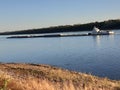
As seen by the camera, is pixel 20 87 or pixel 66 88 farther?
pixel 66 88

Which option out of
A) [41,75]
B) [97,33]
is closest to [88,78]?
[41,75]

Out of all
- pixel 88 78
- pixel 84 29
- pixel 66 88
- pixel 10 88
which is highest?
pixel 10 88

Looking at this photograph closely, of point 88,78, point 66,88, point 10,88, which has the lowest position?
point 88,78

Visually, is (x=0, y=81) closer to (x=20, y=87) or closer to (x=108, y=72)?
(x=20, y=87)

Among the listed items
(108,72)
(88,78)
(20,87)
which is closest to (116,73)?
(108,72)

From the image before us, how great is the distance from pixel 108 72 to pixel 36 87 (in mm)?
23341

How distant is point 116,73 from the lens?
34281mm

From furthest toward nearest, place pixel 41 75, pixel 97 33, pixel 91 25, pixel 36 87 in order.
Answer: pixel 91 25, pixel 97 33, pixel 41 75, pixel 36 87

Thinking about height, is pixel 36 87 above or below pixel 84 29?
above

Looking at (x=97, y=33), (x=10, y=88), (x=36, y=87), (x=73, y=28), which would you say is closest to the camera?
(x=10, y=88)

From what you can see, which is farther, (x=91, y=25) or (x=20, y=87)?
(x=91, y=25)

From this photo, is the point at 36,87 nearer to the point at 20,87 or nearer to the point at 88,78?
the point at 20,87

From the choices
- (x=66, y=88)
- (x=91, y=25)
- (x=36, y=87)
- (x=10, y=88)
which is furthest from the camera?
(x=91, y=25)

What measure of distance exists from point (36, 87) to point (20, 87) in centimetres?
123
